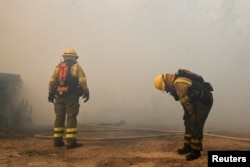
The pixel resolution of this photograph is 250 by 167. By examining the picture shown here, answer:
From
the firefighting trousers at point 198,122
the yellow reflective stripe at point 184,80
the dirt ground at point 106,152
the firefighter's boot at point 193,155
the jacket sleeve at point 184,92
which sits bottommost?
the dirt ground at point 106,152

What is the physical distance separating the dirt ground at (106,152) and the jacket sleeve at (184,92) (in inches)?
34.4

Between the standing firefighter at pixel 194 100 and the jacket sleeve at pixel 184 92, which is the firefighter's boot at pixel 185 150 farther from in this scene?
the jacket sleeve at pixel 184 92

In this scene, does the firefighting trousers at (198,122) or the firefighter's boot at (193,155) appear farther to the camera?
the firefighting trousers at (198,122)

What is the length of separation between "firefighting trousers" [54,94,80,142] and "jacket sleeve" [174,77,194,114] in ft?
8.01

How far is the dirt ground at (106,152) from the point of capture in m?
4.79

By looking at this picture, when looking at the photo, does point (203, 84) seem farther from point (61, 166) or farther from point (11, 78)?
point (11, 78)

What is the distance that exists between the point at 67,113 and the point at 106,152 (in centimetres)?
140

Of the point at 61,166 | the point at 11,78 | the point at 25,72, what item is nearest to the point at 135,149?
the point at 61,166

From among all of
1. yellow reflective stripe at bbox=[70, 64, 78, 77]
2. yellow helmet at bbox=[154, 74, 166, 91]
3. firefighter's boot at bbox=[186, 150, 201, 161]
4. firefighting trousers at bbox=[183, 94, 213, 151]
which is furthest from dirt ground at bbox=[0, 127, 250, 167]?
yellow reflective stripe at bbox=[70, 64, 78, 77]

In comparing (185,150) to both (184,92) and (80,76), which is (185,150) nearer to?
(184,92)

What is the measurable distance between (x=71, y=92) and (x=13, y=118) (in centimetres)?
553

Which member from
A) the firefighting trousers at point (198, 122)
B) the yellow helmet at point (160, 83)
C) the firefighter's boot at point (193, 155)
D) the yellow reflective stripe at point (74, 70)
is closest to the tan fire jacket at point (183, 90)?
the firefighting trousers at point (198, 122)

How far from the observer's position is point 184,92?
205 inches

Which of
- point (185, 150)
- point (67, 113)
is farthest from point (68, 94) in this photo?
point (185, 150)
